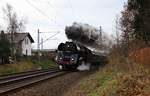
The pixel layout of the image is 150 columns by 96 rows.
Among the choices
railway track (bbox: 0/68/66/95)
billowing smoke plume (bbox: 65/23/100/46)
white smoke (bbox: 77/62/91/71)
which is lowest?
railway track (bbox: 0/68/66/95)

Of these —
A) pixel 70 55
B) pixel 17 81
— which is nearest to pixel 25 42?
pixel 70 55

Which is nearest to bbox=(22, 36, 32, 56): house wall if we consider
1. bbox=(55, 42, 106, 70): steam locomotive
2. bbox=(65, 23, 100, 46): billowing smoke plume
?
bbox=(65, 23, 100, 46): billowing smoke plume

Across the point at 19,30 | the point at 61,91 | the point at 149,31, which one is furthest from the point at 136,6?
the point at 19,30

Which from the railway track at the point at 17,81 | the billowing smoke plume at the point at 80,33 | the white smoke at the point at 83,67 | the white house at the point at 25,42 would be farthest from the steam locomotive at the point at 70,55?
the white house at the point at 25,42

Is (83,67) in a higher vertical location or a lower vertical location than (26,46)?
lower

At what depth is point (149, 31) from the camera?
26.1 m

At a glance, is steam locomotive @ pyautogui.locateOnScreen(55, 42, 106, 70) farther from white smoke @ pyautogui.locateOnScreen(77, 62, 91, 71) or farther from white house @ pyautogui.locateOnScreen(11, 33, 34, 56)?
white house @ pyautogui.locateOnScreen(11, 33, 34, 56)

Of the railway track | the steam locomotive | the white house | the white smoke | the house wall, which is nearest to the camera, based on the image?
the railway track

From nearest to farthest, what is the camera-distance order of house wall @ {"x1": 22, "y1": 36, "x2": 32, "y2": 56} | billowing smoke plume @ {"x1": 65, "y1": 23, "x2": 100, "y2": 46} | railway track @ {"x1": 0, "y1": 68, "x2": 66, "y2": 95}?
railway track @ {"x1": 0, "y1": 68, "x2": 66, "y2": 95} < billowing smoke plume @ {"x1": 65, "y1": 23, "x2": 100, "y2": 46} < house wall @ {"x1": 22, "y1": 36, "x2": 32, "y2": 56}

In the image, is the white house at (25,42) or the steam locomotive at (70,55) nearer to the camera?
the steam locomotive at (70,55)

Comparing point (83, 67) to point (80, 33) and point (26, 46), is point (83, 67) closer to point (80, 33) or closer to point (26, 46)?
point (80, 33)

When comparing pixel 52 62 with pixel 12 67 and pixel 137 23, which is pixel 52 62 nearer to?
pixel 12 67

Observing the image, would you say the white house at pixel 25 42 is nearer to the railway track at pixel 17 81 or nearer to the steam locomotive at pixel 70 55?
the steam locomotive at pixel 70 55

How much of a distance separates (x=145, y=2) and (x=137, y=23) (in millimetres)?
2184
